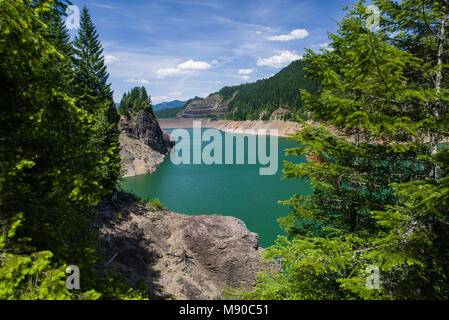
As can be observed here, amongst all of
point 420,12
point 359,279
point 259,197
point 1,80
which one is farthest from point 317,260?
point 259,197

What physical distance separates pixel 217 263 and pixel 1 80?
56.4 ft

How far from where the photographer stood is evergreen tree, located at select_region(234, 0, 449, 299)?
4676 millimetres

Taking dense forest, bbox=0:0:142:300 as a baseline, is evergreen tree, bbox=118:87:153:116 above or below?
above

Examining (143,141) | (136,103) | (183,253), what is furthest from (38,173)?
(136,103)

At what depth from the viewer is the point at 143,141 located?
77.0m

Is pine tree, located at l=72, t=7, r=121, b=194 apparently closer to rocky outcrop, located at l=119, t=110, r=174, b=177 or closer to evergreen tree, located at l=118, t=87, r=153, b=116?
rocky outcrop, located at l=119, t=110, r=174, b=177

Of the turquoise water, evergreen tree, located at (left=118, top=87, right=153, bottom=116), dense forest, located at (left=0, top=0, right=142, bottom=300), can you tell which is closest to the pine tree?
the turquoise water

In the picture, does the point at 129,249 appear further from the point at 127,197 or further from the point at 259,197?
the point at 259,197

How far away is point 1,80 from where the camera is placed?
203 inches

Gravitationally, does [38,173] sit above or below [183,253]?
above

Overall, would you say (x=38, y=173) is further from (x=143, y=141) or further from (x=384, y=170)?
(x=143, y=141)

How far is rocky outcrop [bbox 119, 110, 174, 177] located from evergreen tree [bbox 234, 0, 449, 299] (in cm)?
5693

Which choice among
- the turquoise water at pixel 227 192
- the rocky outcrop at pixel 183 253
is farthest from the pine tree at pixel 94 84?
the turquoise water at pixel 227 192

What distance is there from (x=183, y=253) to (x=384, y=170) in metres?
15.8
